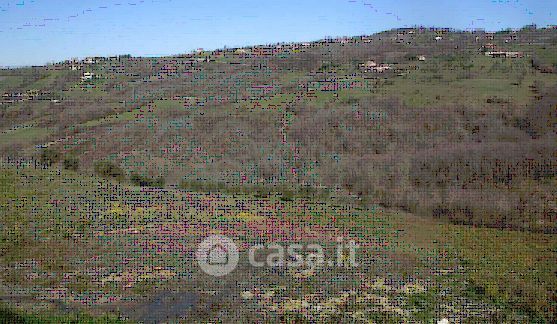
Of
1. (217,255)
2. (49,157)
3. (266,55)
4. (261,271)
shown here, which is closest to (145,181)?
(49,157)

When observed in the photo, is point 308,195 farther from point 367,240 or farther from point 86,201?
point 86,201

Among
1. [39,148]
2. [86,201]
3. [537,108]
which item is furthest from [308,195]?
[39,148]

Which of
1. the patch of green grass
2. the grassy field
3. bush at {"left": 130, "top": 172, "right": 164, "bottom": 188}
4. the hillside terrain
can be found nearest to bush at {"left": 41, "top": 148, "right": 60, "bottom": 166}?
the hillside terrain

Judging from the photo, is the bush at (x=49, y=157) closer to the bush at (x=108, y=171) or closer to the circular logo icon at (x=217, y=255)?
the bush at (x=108, y=171)

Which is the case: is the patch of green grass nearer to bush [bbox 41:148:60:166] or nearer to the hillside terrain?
the hillside terrain

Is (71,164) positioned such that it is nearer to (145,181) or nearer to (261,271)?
(145,181)

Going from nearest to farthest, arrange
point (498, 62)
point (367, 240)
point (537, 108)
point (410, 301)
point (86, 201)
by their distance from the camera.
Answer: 1. point (410, 301)
2. point (367, 240)
3. point (86, 201)
4. point (537, 108)
5. point (498, 62)
